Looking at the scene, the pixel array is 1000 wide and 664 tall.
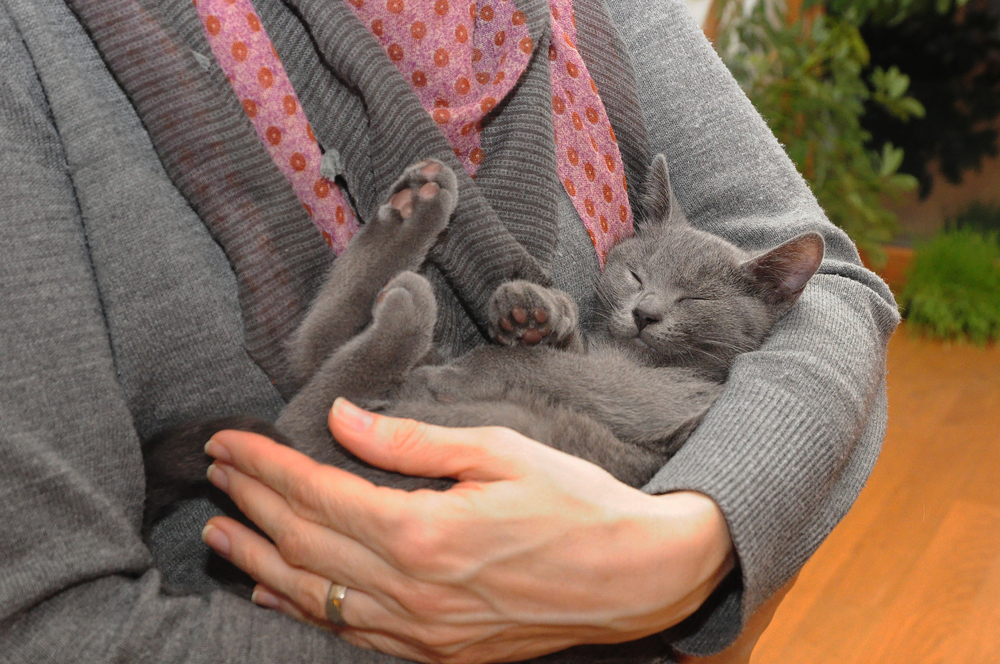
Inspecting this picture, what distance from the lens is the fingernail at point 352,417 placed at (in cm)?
78

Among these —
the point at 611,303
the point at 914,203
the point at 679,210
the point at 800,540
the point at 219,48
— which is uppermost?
the point at 219,48

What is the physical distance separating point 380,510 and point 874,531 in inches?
73.6

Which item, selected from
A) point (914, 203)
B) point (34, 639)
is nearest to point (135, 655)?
point (34, 639)

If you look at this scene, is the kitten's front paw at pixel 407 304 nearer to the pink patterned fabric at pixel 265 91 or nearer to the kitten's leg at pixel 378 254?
the kitten's leg at pixel 378 254

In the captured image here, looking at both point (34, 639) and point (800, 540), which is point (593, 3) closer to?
point (800, 540)

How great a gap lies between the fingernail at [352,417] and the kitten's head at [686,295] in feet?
1.46

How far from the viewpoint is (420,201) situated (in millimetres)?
914

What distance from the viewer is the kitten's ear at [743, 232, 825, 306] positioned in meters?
0.97

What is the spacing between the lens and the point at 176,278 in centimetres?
79

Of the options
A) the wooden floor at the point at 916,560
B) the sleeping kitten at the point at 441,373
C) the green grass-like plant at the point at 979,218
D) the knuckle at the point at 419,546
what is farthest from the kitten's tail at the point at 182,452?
the green grass-like plant at the point at 979,218

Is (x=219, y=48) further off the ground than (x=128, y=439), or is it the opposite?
(x=219, y=48)

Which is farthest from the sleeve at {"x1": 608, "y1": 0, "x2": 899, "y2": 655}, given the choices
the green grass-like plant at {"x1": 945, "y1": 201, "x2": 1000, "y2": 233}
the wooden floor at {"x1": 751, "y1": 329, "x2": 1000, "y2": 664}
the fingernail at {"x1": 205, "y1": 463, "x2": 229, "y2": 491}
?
the green grass-like plant at {"x1": 945, "y1": 201, "x2": 1000, "y2": 233}

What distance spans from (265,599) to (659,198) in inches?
30.0

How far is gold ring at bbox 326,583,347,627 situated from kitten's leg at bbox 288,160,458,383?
26cm
